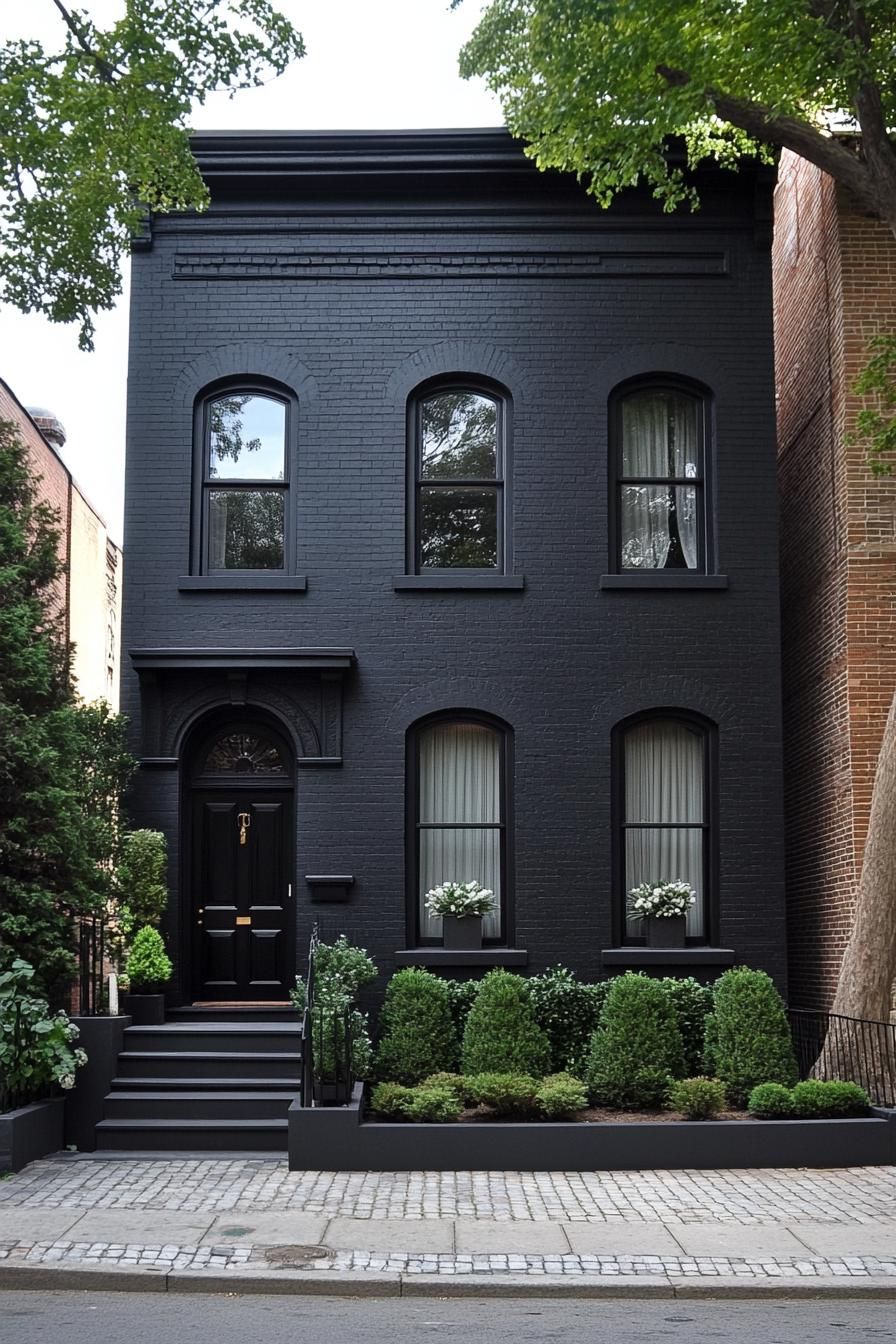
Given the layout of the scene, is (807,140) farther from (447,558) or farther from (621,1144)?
(621,1144)

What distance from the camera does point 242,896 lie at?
49.5ft

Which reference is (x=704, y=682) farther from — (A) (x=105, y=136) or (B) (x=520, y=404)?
(A) (x=105, y=136)

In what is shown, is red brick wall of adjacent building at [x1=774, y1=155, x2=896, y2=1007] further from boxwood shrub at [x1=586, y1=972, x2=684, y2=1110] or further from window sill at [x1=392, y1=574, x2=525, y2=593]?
window sill at [x1=392, y1=574, x2=525, y2=593]

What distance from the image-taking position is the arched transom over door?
49.1 feet

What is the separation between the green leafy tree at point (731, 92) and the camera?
1254 cm

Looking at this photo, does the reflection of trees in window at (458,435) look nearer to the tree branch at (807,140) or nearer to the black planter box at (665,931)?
the tree branch at (807,140)

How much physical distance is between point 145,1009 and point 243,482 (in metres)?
5.21

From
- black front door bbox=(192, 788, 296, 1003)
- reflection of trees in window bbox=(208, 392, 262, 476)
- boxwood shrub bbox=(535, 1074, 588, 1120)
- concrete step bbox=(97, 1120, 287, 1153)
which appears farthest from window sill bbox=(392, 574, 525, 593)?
concrete step bbox=(97, 1120, 287, 1153)

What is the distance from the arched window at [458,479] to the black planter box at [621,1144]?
5818 mm

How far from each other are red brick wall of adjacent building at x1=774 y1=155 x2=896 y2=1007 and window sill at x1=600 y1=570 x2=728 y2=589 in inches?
46.7

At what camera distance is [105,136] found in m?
12.7

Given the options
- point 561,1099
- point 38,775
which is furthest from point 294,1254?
point 38,775

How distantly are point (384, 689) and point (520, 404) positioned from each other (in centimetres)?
319

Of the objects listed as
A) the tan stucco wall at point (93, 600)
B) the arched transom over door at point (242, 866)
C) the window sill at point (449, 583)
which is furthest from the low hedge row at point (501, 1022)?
the tan stucco wall at point (93, 600)
